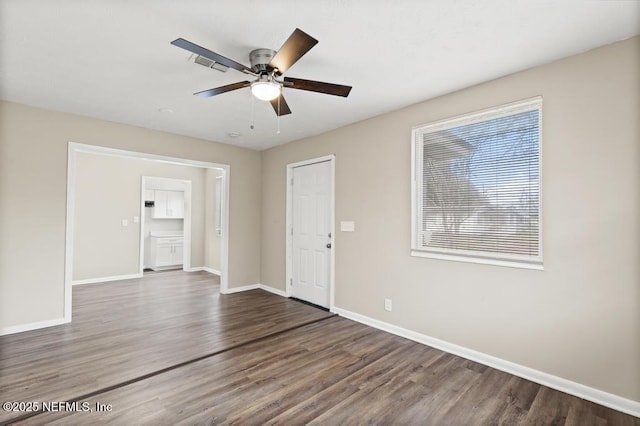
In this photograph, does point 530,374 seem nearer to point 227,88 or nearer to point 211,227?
point 227,88

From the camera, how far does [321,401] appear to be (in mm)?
2195

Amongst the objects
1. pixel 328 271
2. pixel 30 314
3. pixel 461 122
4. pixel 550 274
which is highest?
pixel 461 122

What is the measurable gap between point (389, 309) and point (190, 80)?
10.8ft

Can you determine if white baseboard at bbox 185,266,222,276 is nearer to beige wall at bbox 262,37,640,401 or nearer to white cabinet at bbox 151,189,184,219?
white cabinet at bbox 151,189,184,219

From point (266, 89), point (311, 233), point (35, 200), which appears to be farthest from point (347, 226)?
point (35, 200)

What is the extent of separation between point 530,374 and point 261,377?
2285 mm

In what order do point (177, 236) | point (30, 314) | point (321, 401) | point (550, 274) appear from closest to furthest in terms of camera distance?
point (321, 401) → point (550, 274) → point (30, 314) → point (177, 236)

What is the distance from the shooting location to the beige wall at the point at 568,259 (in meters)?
2.10

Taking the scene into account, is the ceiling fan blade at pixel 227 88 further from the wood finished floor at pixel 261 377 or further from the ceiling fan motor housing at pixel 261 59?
the wood finished floor at pixel 261 377

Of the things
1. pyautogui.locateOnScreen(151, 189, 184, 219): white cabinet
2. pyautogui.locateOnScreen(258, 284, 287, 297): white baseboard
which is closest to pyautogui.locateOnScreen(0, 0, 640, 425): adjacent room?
pyautogui.locateOnScreen(258, 284, 287, 297): white baseboard

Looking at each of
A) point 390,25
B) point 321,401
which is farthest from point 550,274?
point 390,25

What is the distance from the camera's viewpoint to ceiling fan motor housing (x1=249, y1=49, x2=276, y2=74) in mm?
2237

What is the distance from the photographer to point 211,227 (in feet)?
24.0

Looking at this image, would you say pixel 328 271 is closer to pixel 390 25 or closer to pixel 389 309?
pixel 389 309
